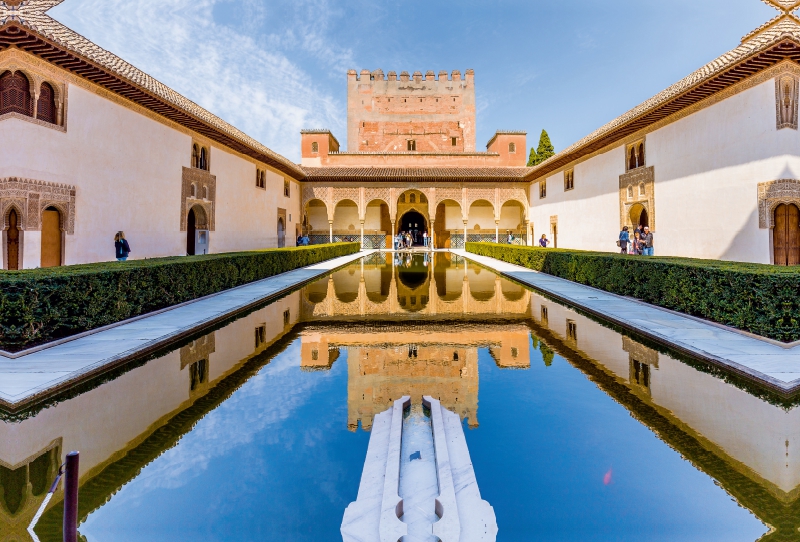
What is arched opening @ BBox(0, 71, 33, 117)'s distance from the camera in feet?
28.2

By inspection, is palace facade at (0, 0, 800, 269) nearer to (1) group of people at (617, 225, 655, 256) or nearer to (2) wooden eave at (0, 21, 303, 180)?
(2) wooden eave at (0, 21, 303, 180)

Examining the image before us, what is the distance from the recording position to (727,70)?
1016 centimetres

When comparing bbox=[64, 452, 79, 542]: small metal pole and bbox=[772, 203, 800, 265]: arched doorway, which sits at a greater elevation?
bbox=[772, 203, 800, 265]: arched doorway

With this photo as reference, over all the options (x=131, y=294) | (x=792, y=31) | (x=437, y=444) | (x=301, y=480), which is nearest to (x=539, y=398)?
(x=437, y=444)

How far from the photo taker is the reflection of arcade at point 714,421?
2316 millimetres

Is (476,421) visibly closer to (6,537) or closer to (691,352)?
(6,537)

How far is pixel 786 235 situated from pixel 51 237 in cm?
1700

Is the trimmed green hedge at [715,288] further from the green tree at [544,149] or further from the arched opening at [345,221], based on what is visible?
the green tree at [544,149]

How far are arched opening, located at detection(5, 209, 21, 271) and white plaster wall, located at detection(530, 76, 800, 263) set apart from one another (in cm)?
1631

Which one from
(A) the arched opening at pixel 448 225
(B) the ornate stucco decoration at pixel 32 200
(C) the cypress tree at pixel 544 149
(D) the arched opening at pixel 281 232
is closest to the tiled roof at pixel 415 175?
(A) the arched opening at pixel 448 225

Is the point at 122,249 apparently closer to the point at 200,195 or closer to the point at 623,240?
the point at 200,195

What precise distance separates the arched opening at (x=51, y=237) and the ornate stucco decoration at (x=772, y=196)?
16033 millimetres

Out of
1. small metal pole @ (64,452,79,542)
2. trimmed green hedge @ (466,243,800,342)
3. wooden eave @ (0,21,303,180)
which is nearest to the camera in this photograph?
small metal pole @ (64,452,79,542)

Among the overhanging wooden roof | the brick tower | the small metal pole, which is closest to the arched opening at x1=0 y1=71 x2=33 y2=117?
the small metal pole
